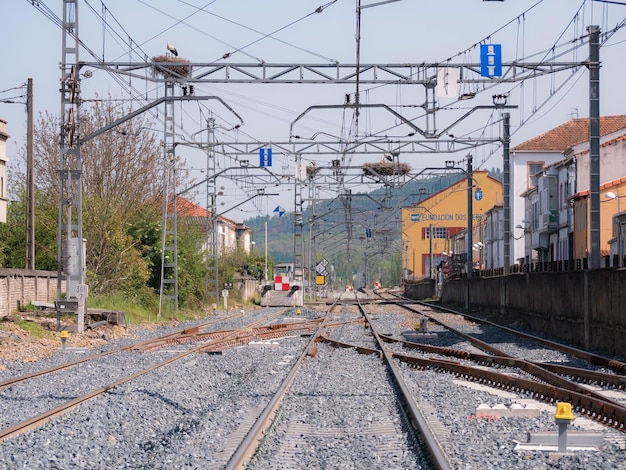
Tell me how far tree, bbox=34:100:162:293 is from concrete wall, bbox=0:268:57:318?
4259 mm

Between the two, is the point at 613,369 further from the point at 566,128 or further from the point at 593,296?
the point at 566,128

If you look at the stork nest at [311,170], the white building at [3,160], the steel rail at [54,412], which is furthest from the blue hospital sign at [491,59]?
the stork nest at [311,170]

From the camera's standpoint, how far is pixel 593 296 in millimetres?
24047

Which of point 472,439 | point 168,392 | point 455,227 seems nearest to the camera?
point 472,439

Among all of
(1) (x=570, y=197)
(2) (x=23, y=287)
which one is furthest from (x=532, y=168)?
(2) (x=23, y=287)

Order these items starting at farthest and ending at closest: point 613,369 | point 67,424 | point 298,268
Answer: point 298,268
point 613,369
point 67,424

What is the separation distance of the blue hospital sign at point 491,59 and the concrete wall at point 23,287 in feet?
46.7

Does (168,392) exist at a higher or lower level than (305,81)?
lower

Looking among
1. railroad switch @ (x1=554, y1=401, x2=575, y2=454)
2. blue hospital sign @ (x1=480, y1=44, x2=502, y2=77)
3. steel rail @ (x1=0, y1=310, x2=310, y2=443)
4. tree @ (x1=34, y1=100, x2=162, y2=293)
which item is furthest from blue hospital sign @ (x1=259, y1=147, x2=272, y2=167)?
railroad switch @ (x1=554, y1=401, x2=575, y2=454)

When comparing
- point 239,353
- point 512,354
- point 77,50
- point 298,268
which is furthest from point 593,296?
point 298,268

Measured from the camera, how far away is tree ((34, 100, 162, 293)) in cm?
3797

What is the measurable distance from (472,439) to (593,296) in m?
15.3

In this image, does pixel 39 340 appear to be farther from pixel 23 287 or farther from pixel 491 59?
pixel 491 59

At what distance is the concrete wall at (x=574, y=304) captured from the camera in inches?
856
